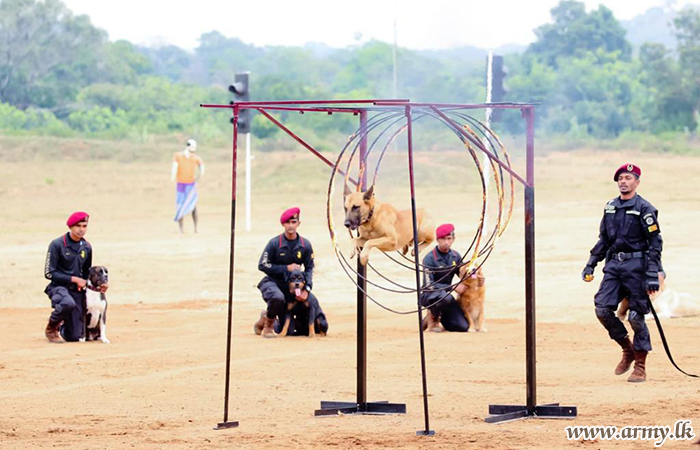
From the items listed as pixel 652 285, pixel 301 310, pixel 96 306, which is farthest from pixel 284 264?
pixel 652 285

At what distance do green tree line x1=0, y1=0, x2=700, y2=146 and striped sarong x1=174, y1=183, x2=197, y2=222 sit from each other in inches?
775

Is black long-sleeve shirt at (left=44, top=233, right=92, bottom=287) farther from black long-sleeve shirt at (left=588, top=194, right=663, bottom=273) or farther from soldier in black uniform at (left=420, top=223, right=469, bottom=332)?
black long-sleeve shirt at (left=588, top=194, right=663, bottom=273)

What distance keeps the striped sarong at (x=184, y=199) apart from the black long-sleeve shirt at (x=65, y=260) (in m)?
13.5

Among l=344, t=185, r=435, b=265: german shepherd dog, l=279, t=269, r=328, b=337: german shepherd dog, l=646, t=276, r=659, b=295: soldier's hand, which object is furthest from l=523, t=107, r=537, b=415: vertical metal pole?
l=279, t=269, r=328, b=337: german shepherd dog

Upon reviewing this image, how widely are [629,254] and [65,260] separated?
6.60 metres

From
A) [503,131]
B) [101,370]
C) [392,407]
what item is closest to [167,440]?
[392,407]

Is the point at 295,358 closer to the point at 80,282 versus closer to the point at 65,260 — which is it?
the point at 80,282

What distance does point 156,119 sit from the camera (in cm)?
5659

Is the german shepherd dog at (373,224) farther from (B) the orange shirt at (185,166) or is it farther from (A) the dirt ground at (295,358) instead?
(B) the orange shirt at (185,166)

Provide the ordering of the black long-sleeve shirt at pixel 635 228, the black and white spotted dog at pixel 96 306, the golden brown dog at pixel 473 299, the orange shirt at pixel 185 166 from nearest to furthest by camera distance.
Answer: the black long-sleeve shirt at pixel 635 228 → the black and white spotted dog at pixel 96 306 → the golden brown dog at pixel 473 299 → the orange shirt at pixel 185 166

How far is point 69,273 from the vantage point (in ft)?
48.9

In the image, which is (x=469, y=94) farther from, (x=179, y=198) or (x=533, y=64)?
(x=179, y=198)

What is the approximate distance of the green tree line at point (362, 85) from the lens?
174ft

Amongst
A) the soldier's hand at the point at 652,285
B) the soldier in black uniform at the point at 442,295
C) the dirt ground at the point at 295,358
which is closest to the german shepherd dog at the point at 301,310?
the dirt ground at the point at 295,358
